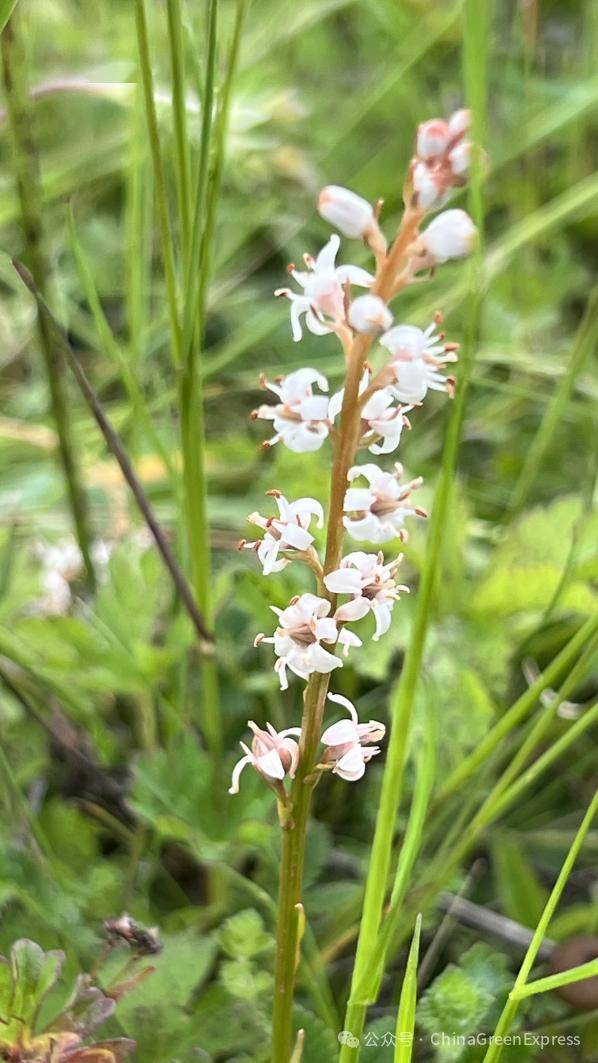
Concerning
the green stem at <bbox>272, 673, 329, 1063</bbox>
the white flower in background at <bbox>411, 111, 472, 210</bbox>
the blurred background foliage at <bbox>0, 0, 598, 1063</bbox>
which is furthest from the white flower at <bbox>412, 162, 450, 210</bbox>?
the blurred background foliage at <bbox>0, 0, 598, 1063</bbox>

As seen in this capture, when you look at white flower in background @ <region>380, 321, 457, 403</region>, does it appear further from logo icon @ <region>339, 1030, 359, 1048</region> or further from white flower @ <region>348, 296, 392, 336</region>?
logo icon @ <region>339, 1030, 359, 1048</region>

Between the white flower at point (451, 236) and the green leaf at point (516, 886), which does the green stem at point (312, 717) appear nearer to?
the white flower at point (451, 236)

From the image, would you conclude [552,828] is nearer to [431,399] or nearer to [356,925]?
[356,925]

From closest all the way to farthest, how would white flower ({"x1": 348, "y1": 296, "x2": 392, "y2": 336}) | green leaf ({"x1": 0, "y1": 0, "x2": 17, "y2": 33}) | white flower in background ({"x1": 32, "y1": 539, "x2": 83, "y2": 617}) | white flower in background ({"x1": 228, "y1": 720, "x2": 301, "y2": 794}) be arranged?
white flower ({"x1": 348, "y1": 296, "x2": 392, "y2": 336})
white flower in background ({"x1": 228, "y1": 720, "x2": 301, "y2": 794})
green leaf ({"x1": 0, "y1": 0, "x2": 17, "y2": 33})
white flower in background ({"x1": 32, "y1": 539, "x2": 83, "y2": 617})

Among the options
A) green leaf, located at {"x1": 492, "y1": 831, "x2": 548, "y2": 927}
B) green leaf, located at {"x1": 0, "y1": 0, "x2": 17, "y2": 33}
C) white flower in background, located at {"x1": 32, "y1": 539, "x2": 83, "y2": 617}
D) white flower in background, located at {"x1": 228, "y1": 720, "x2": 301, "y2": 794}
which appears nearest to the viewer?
white flower in background, located at {"x1": 228, "y1": 720, "x2": 301, "y2": 794}

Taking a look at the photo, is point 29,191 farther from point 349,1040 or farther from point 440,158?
point 349,1040

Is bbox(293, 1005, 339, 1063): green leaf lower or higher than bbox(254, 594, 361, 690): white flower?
lower

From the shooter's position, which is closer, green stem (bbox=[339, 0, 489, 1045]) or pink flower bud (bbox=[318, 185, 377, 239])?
pink flower bud (bbox=[318, 185, 377, 239])
